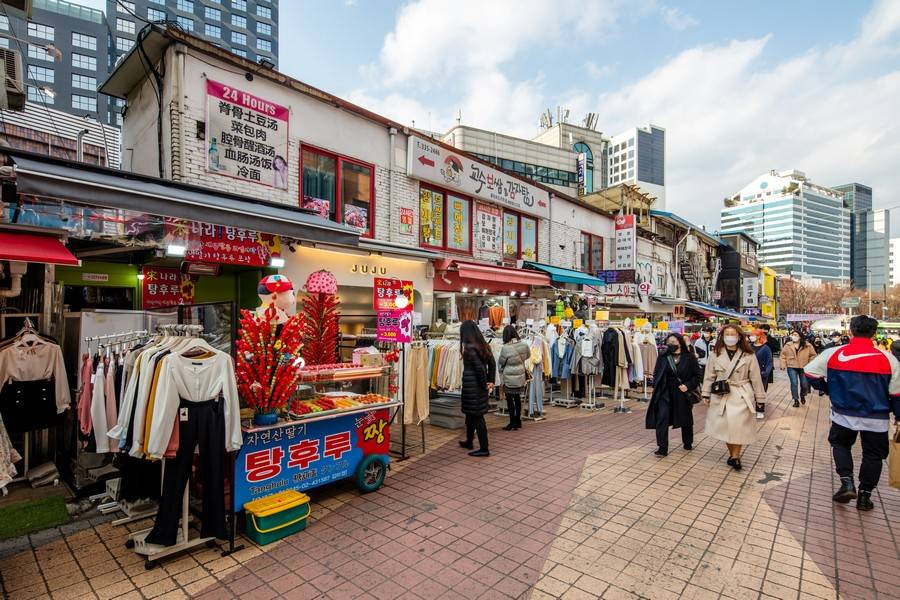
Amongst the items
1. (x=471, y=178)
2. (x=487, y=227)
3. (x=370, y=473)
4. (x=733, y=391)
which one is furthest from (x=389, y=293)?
(x=487, y=227)

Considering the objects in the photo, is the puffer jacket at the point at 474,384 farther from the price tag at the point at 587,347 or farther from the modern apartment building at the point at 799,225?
the modern apartment building at the point at 799,225

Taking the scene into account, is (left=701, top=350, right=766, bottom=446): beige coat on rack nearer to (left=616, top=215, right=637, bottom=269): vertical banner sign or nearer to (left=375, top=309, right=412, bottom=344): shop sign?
(left=375, top=309, right=412, bottom=344): shop sign

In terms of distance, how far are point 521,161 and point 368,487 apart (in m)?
28.1

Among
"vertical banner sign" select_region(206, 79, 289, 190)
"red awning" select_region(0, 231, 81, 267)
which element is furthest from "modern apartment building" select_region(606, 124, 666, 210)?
"red awning" select_region(0, 231, 81, 267)

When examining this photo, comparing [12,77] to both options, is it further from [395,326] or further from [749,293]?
[749,293]

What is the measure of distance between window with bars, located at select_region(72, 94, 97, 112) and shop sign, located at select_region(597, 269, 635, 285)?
191 feet

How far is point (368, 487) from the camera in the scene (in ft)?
16.4

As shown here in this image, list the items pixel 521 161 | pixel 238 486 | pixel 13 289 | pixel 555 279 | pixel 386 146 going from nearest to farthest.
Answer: pixel 238 486, pixel 13 289, pixel 386 146, pixel 555 279, pixel 521 161

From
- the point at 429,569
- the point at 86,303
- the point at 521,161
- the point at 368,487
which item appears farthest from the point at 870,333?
the point at 521,161

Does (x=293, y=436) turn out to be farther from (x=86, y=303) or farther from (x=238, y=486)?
(x=86, y=303)

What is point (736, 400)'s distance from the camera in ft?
19.8

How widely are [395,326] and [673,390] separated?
424 centimetres

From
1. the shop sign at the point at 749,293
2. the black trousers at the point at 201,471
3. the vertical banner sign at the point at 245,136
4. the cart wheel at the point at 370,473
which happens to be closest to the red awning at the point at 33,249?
the black trousers at the point at 201,471

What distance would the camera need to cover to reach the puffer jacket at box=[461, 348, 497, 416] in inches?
251
